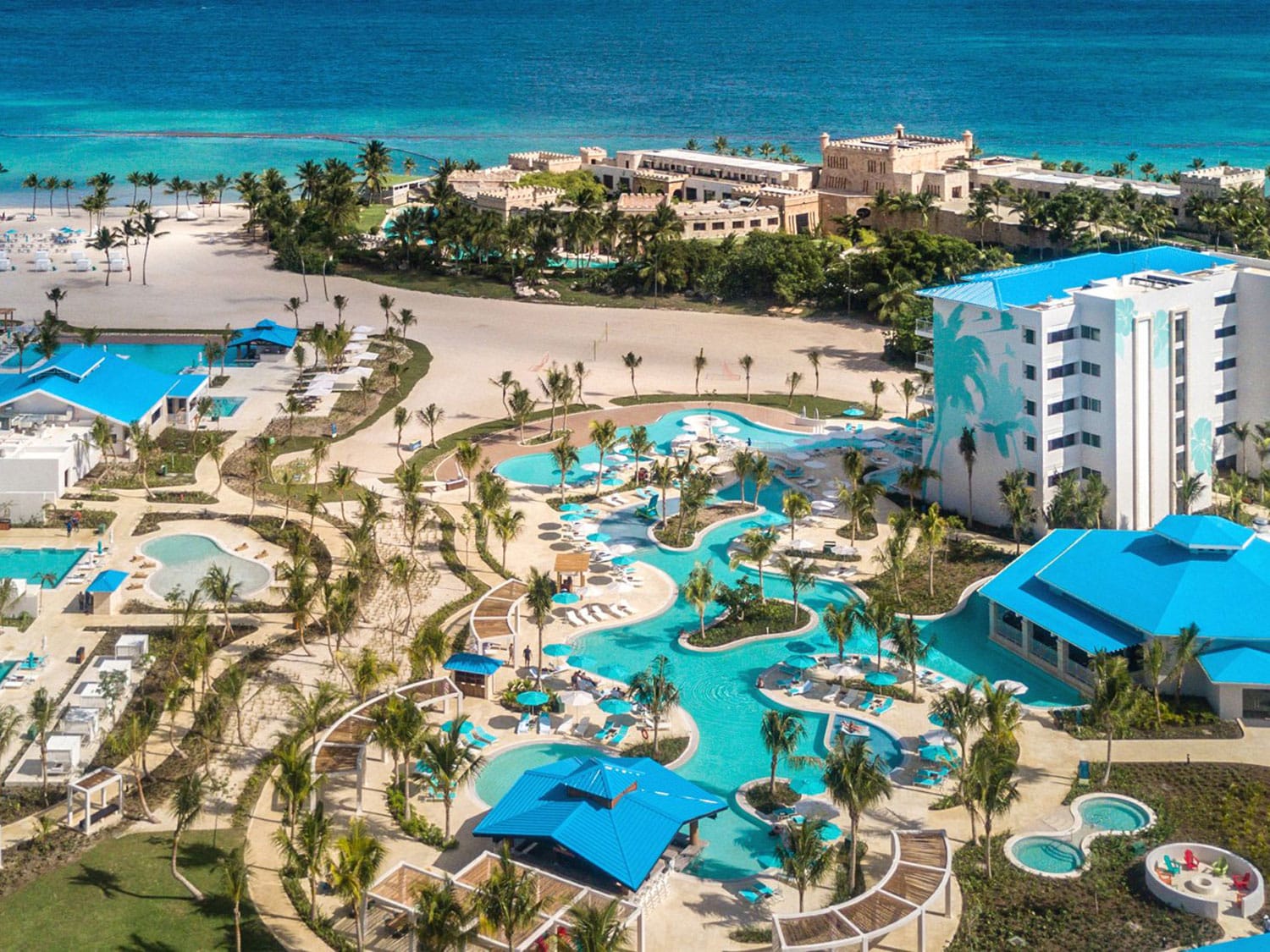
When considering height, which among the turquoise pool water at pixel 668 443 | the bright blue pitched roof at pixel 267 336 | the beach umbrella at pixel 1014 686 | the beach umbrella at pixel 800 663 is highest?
the bright blue pitched roof at pixel 267 336

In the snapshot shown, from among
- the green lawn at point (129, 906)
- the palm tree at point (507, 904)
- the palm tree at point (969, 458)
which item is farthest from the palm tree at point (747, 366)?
the palm tree at point (507, 904)

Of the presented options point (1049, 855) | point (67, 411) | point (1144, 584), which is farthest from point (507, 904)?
point (67, 411)

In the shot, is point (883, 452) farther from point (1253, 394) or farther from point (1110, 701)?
point (1110, 701)

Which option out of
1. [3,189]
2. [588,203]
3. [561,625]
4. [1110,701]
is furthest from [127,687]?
[3,189]

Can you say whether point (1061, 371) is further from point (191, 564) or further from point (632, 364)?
point (191, 564)

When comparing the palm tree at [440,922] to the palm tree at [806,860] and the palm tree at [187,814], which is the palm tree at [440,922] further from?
the palm tree at [806,860]

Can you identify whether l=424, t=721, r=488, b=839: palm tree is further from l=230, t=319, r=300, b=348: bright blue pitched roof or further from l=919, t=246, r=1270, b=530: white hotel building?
l=230, t=319, r=300, b=348: bright blue pitched roof
